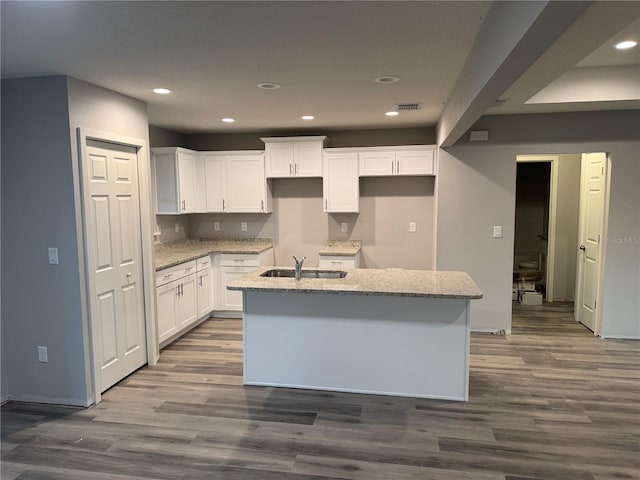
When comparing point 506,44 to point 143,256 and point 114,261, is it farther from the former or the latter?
point 143,256

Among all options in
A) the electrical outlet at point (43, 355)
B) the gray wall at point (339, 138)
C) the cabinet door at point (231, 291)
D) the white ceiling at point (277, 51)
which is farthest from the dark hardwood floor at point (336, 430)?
the gray wall at point (339, 138)

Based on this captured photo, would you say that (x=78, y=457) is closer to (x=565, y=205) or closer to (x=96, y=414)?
(x=96, y=414)

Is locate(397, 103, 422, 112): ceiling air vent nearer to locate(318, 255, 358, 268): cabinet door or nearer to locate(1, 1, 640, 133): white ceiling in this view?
locate(1, 1, 640, 133): white ceiling

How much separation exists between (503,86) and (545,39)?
67 centimetres

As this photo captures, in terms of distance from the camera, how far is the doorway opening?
189 inches

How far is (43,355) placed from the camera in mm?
3168

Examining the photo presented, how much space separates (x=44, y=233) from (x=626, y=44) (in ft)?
14.5

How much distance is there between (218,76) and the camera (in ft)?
9.95

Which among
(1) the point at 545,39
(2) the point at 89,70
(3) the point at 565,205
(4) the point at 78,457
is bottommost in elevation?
(4) the point at 78,457

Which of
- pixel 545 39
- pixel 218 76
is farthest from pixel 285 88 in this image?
pixel 545 39

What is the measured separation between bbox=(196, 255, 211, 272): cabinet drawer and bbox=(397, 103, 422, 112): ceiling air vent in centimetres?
283

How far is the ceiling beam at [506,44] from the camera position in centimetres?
136

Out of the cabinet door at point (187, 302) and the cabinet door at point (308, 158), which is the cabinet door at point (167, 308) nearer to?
the cabinet door at point (187, 302)

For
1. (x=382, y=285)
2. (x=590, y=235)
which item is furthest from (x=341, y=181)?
(x=590, y=235)
